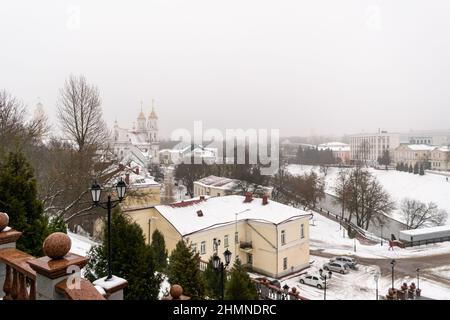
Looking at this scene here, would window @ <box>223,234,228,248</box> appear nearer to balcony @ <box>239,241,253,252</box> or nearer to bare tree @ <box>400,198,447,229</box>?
balcony @ <box>239,241,253,252</box>

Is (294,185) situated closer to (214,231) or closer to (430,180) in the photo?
(214,231)

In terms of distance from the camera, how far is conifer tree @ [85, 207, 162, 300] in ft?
20.6

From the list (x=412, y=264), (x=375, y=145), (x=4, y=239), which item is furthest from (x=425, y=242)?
(x=375, y=145)

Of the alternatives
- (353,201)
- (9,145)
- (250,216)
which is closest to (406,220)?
(353,201)

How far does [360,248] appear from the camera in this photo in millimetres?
27188

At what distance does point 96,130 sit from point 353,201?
29.6 m

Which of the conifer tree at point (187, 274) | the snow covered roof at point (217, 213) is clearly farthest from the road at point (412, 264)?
the conifer tree at point (187, 274)

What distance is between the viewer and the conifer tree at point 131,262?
6281 millimetres

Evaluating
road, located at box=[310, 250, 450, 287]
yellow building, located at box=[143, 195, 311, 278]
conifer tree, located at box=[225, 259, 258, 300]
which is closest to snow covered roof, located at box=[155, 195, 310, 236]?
yellow building, located at box=[143, 195, 311, 278]

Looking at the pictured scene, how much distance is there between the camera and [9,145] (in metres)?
13.7

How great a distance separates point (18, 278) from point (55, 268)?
1034mm

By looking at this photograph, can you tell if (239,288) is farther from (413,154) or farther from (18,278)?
(413,154)
